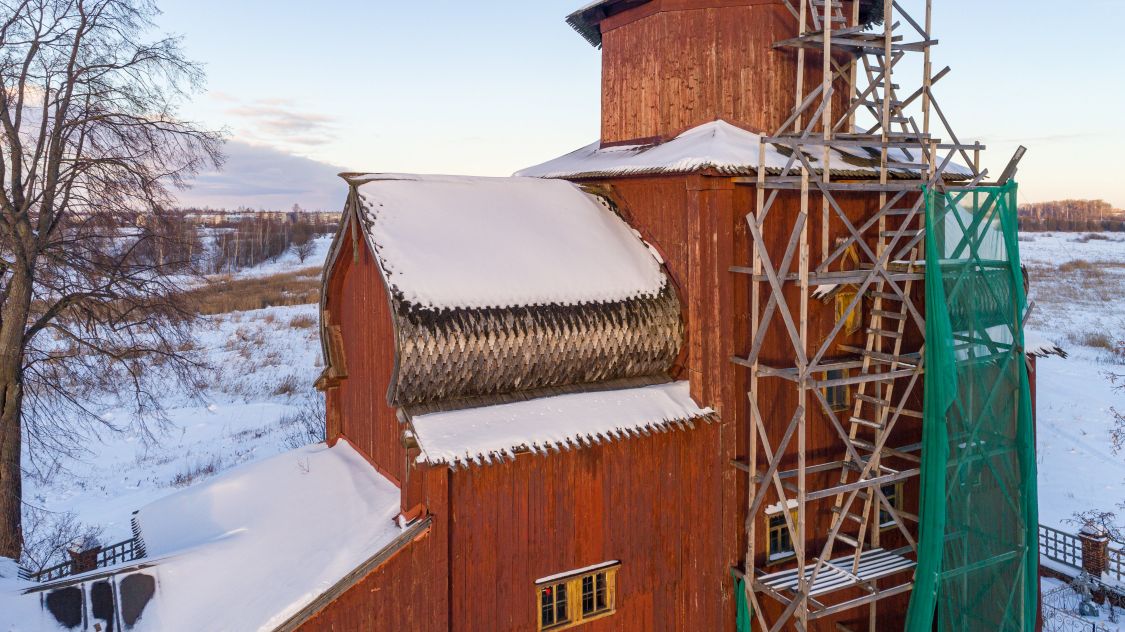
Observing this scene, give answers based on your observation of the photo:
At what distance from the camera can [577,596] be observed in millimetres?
10492

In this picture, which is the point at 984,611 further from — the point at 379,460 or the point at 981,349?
the point at 379,460

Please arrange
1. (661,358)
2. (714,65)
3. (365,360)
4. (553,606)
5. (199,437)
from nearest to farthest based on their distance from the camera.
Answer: (553,606), (661,358), (365,360), (714,65), (199,437)

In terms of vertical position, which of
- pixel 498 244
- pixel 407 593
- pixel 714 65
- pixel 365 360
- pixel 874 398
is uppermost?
pixel 714 65

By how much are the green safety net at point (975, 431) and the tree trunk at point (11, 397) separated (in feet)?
57.0

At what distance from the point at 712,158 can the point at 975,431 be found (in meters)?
6.07

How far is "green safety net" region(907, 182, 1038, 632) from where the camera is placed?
11.3m

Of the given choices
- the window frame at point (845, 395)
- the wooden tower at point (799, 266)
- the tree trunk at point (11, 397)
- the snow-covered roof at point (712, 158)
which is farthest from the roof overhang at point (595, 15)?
the tree trunk at point (11, 397)

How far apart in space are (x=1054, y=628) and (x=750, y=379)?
9.74 m

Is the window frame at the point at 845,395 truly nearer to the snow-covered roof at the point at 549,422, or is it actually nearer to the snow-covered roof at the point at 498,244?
the snow-covered roof at the point at 549,422

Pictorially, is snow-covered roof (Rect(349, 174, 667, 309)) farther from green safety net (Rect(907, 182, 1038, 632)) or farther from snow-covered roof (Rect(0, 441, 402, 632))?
green safety net (Rect(907, 182, 1038, 632))

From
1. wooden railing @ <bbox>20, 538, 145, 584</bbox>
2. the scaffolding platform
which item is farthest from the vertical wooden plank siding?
the scaffolding platform

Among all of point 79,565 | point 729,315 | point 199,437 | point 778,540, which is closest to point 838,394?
point 778,540

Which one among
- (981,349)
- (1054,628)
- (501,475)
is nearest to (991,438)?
(981,349)

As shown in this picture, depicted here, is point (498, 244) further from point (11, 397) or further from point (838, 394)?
point (11, 397)
